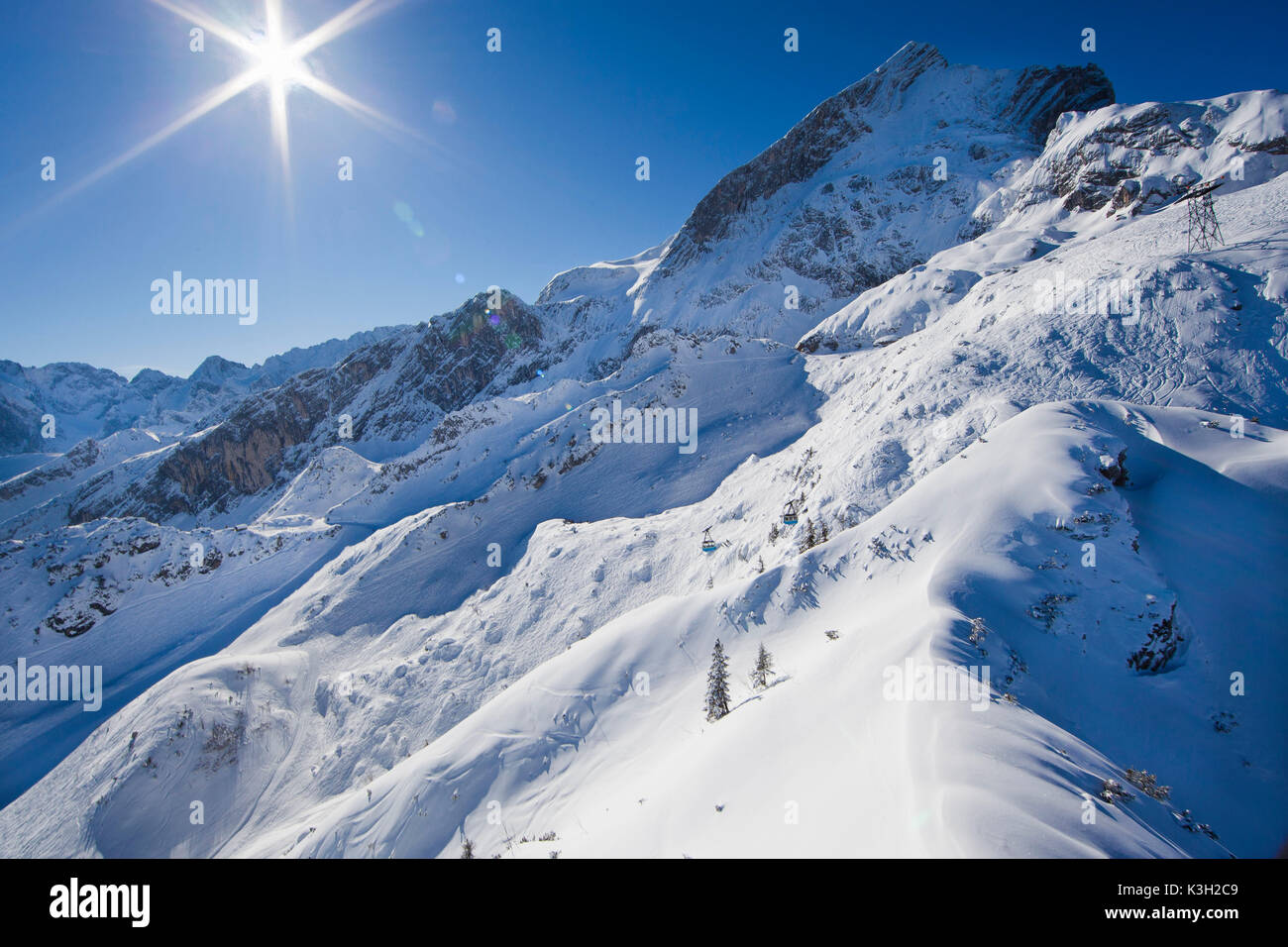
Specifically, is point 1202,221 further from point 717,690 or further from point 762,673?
point 717,690

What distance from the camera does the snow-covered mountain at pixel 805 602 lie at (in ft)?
21.5

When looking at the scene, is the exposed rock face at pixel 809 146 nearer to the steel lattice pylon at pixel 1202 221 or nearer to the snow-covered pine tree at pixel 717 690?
the steel lattice pylon at pixel 1202 221

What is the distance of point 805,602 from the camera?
1142 centimetres

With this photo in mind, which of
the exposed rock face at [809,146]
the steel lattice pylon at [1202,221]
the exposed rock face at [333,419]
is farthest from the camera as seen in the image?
the exposed rock face at [333,419]

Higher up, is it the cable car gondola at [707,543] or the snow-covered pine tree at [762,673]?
the cable car gondola at [707,543]

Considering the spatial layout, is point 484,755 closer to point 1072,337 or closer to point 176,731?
point 176,731

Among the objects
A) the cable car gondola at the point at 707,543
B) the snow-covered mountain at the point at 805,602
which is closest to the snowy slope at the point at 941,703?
the snow-covered mountain at the point at 805,602

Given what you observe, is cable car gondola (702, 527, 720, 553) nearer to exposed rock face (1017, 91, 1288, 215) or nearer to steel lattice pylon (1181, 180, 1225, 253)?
steel lattice pylon (1181, 180, 1225, 253)

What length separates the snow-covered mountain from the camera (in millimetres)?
6551

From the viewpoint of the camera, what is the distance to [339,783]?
16.6 metres

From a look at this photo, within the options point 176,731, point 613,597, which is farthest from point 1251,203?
point 176,731

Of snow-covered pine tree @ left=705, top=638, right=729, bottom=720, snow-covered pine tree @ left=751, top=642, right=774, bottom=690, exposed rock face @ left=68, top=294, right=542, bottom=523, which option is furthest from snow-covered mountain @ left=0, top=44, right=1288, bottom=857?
exposed rock face @ left=68, top=294, right=542, bottom=523

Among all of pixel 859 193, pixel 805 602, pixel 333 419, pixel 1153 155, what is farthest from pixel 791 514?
pixel 333 419
